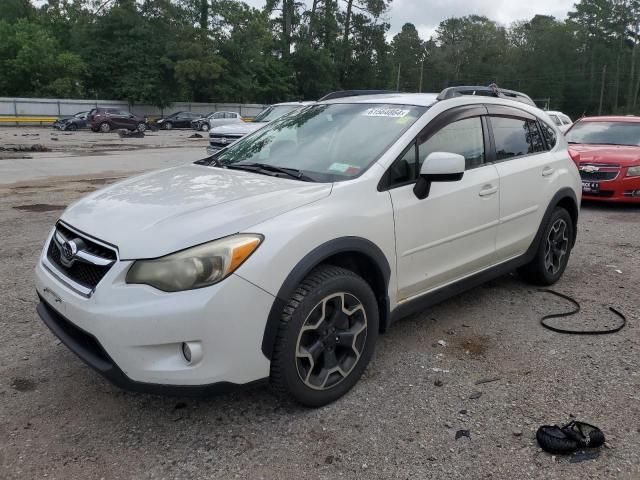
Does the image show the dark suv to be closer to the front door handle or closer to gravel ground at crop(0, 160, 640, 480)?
gravel ground at crop(0, 160, 640, 480)

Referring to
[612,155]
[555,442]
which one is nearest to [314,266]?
[555,442]

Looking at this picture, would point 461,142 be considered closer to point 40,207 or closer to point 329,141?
point 329,141

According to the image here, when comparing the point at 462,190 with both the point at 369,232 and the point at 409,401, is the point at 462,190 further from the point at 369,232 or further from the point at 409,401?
the point at 409,401

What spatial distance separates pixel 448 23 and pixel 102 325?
103 meters

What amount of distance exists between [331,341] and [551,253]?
2.88m

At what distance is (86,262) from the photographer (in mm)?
2734

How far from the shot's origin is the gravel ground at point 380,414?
8.47ft

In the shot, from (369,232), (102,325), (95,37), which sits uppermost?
(95,37)

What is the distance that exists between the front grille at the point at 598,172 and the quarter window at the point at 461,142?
19.3 ft

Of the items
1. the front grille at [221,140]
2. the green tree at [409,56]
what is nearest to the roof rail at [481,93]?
the front grille at [221,140]

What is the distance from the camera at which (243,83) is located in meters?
53.9

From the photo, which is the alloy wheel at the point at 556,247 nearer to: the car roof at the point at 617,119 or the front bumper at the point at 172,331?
the front bumper at the point at 172,331

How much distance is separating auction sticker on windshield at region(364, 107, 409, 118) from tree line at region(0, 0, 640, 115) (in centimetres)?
2896

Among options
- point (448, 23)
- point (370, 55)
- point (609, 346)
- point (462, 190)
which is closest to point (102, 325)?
point (462, 190)
